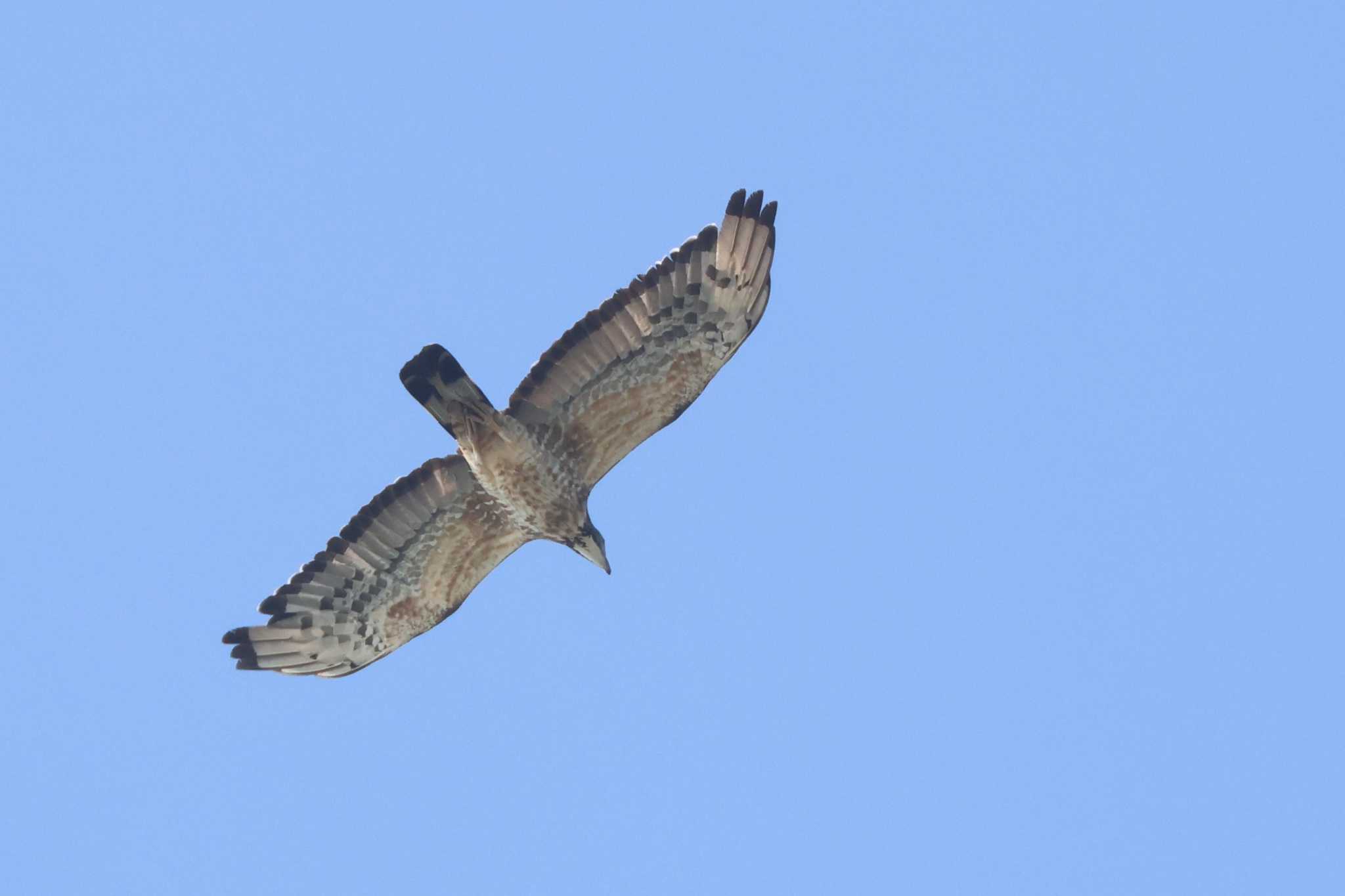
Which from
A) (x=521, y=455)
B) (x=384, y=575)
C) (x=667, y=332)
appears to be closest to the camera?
(x=667, y=332)

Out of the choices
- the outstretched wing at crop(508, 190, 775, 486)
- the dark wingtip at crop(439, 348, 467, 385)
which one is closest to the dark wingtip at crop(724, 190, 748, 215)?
the outstretched wing at crop(508, 190, 775, 486)

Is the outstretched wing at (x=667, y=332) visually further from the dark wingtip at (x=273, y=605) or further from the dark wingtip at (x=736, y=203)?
the dark wingtip at (x=273, y=605)

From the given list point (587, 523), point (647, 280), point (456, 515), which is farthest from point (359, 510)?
point (647, 280)

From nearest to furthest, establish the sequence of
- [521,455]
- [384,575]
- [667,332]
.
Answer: [667,332] < [521,455] < [384,575]

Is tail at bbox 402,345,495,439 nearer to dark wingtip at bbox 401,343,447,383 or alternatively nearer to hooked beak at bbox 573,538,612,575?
dark wingtip at bbox 401,343,447,383

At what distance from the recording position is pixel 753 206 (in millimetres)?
15719

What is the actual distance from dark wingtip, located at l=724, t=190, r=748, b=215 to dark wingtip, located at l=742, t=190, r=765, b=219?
0.13ft

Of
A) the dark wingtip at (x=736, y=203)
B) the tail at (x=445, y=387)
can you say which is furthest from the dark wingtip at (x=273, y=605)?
the dark wingtip at (x=736, y=203)

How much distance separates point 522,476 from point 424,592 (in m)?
1.50

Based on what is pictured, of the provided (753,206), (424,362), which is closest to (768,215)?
(753,206)

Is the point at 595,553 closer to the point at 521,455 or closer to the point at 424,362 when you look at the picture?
the point at 521,455

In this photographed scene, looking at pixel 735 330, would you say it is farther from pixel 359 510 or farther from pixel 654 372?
pixel 359 510

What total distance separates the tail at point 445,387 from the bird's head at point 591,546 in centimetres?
128

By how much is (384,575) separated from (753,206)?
174 inches
